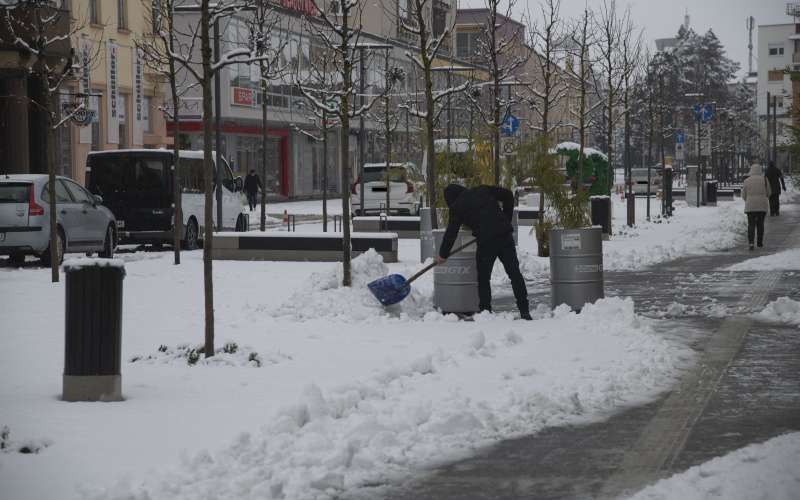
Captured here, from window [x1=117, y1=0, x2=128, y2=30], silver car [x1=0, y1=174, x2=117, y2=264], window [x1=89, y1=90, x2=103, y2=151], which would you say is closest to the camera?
silver car [x1=0, y1=174, x2=117, y2=264]

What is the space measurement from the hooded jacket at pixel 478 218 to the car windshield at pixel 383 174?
2744 centimetres

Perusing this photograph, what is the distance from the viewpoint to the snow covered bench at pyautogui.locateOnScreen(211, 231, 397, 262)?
25.0m

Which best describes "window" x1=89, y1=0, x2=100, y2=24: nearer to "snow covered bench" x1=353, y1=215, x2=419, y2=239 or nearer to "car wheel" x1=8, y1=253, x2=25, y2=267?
"snow covered bench" x1=353, y1=215, x2=419, y2=239

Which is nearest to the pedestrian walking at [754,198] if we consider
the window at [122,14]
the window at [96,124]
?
the window at [96,124]

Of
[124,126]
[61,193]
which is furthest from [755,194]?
[124,126]

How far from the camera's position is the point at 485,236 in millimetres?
15477

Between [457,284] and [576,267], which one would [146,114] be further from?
[576,267]

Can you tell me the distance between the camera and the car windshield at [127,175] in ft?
95.8

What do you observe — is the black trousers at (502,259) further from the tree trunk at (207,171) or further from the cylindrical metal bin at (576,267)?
the tree trunk at (207,171)

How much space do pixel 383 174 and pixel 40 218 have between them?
21.7 meters

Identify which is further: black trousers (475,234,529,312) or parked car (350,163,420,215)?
parked car (350,163,420,215)

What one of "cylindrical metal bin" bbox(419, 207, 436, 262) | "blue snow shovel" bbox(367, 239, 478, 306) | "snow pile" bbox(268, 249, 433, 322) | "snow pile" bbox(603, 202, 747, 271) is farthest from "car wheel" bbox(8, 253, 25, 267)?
"blue snow shovel" bbox(367, 239, 478, 306)

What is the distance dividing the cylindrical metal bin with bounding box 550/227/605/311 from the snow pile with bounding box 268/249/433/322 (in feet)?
4.75

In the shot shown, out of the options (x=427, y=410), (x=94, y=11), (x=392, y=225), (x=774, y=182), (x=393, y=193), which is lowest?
(x=427, y=410)
